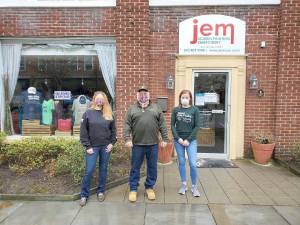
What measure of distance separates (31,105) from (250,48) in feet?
17.7

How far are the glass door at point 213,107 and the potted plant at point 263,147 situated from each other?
0.72m

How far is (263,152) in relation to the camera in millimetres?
7039

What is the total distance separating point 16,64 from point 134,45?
295cm

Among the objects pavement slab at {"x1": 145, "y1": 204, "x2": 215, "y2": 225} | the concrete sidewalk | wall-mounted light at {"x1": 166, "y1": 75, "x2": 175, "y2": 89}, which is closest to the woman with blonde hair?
the concrete sidewalk

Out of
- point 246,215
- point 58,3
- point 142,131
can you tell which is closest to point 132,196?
point 142,131

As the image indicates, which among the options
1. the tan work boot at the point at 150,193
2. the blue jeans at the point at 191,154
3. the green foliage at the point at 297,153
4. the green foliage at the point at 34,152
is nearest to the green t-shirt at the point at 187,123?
the blue jeans at the point at 191,154

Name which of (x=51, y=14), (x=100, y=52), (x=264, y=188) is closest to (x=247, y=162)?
(x=264, y=188)

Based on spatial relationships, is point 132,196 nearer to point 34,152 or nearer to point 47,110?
point 34,152

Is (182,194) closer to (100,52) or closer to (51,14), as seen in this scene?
(100,52)

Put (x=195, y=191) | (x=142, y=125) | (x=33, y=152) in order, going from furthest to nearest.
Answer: (x=33, y=152), (x=195, y=191), (x=142, y=125)

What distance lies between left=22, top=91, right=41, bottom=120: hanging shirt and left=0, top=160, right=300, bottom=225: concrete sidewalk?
10.9 ft

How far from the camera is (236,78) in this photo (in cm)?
732

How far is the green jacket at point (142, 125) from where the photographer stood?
15.6 ft

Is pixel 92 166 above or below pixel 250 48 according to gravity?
below
